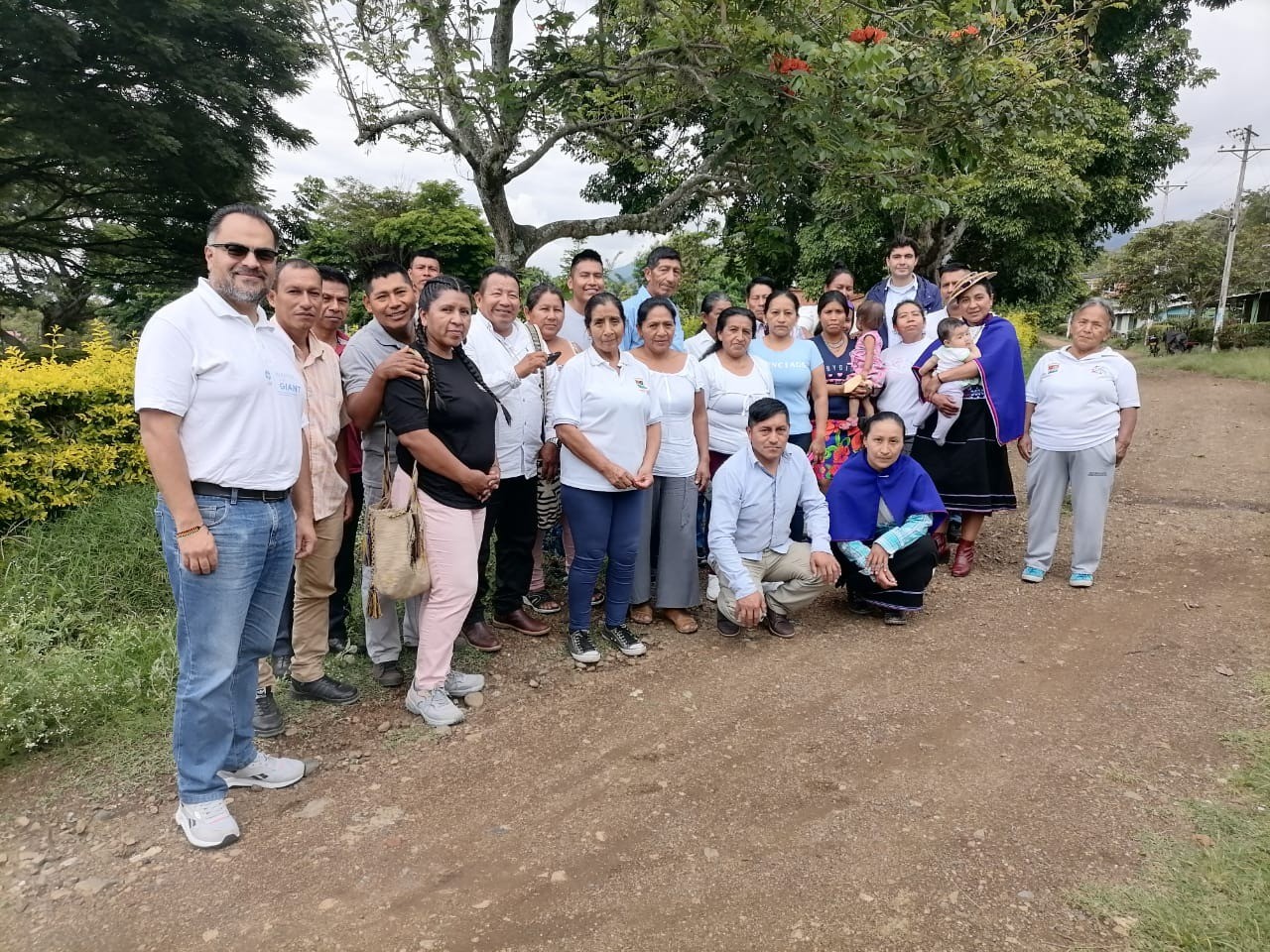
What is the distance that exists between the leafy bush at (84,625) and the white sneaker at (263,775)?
2.39 feet

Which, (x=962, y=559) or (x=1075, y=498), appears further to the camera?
(x=962, y=559)

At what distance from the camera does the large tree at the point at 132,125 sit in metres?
9.84

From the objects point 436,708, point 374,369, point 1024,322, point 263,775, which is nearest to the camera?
point 263,775

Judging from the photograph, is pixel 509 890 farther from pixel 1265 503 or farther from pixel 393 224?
pixel 393 224

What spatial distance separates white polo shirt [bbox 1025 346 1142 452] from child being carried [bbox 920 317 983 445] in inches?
19.4

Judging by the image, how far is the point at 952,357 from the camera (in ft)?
15.5

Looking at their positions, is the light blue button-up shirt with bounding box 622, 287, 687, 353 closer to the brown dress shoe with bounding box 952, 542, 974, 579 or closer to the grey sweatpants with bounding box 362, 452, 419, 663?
the grey sweatpants with bounding box 362, 452, 419, 663

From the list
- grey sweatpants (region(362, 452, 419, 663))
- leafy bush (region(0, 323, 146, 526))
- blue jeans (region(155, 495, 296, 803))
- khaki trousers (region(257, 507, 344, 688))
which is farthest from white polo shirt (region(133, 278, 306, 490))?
leafy bush (region(0, 323, 146, 526))

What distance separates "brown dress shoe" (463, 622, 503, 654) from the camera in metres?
3.86

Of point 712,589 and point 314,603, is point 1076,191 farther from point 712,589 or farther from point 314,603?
point 314,603

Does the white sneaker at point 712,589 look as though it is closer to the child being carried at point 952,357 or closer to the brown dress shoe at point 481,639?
the brown dress shoe at point 481,639

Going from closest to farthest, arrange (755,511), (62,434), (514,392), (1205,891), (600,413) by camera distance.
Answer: (1205,891) < (600,413) < (514,392) < (755,511) < (62,434)

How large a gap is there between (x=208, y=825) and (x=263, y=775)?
1.06 ft

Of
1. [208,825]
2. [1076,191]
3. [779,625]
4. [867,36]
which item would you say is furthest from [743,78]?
[1076,191]
